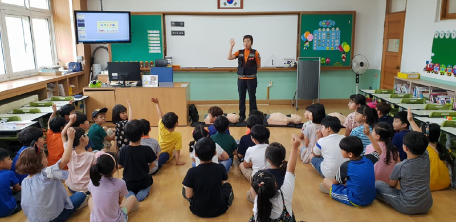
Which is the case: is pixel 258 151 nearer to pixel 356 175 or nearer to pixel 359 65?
pixel 356 175

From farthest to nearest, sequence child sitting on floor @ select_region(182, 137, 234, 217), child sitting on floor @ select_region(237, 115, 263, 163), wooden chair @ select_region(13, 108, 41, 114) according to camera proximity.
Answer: wooden chair @ select_region(13, 108, 41, 114) → child sitting on floor @ select_region(237, 115, 263, 163) → child sitting on floor @ select_region(182, 137, 234, 217)

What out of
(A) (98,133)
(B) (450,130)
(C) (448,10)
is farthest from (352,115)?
(A) (98,133)

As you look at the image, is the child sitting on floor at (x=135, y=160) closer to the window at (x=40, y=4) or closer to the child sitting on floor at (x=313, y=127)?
the child sitting on floor at (x=313, y=127)

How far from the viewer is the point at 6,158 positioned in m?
2.90

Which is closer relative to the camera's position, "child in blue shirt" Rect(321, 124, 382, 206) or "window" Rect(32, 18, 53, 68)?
"child in blue shirt" Rect(321, 124, 382, 206)

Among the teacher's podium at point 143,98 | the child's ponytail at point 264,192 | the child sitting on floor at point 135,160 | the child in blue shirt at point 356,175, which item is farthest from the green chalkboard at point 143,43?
the child's ponytail at point 264,192

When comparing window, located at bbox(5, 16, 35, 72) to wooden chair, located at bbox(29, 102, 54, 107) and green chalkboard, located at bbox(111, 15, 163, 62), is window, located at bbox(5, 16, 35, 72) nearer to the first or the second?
wooden chair, located at bbox(29, 102, 54, 107)

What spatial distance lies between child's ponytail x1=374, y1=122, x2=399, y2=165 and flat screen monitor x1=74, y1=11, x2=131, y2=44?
18.1 feet

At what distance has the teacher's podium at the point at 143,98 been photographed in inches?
234

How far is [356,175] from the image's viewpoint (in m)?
2.94

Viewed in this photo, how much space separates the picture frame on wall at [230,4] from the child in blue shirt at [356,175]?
16.9 ft

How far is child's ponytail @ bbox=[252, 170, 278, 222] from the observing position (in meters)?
2.08

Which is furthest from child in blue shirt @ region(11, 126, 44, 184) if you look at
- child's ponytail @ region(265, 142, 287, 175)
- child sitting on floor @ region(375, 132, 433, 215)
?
child sitting on floor @ region(375, 132, 433, 215)

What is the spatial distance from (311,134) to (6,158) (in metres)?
3.10
